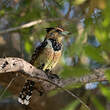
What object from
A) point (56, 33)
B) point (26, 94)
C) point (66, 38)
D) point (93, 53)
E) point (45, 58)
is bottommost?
point (26, 94)

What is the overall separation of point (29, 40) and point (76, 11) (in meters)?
1.54

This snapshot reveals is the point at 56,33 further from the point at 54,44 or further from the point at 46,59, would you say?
the point at 46,59

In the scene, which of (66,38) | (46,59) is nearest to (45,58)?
(46,59)

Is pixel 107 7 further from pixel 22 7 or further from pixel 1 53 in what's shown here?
pixel 1 53

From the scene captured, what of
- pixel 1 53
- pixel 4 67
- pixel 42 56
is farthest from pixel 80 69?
pixel 1 53

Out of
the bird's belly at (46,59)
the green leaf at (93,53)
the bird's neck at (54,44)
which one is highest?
the green leaf at (93,53)

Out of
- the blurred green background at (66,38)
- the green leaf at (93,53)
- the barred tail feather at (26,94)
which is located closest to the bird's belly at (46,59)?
the blurred green background at (66,38)

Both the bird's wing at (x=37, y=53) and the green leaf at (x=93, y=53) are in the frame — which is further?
the bird's wing at (x=37, y=53)

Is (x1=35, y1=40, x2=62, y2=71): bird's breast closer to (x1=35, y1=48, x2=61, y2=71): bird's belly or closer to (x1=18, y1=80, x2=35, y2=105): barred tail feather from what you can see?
(x1=35, y1=48, x2=61, y2=71): bird's belly

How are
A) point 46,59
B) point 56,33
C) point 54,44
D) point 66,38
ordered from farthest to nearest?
1. point 66,38
2. point 56,33
3. point 54,44
4. point 46,59

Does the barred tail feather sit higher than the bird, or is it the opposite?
the bird

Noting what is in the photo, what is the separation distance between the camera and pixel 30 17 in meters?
3.80

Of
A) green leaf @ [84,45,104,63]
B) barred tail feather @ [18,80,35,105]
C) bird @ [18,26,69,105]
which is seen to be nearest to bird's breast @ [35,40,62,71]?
bird @ [18,26,69,105]

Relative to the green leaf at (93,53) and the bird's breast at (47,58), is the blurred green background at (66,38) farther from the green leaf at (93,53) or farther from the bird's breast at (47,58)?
the bird's breast at (47,58)
